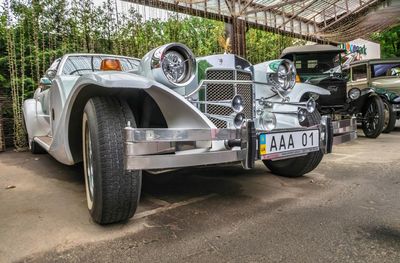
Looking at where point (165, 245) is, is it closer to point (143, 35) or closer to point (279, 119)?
point (279, 119)

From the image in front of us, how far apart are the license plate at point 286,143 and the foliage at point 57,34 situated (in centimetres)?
415

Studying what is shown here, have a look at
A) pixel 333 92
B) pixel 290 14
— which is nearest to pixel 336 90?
pixel 333 92

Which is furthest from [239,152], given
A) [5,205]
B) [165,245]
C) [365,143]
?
[365,143]

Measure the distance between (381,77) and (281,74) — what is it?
22.1 ft

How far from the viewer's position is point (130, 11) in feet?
21.9

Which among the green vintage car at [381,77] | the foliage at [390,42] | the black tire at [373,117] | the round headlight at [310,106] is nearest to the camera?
the round headlight at [310,106]

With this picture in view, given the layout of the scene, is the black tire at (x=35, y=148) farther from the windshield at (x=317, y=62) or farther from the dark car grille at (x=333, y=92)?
the windshield at (x=317, y=62)

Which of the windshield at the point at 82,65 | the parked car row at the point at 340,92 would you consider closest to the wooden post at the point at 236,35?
the parked car row at the point at 340,92

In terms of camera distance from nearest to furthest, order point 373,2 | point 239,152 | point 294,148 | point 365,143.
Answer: point 239,152
point 294,148
point 365,143
point 373,2

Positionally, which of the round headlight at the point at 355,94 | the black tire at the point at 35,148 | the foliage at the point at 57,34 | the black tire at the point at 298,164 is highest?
the foliage at the point at 57,34

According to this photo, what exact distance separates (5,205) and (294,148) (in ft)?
7.76

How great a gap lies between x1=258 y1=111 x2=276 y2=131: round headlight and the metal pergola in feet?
15.8

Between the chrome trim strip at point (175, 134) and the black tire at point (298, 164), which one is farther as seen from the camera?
the black tire at point (298, 164)

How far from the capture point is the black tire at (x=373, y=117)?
668 centimetres
